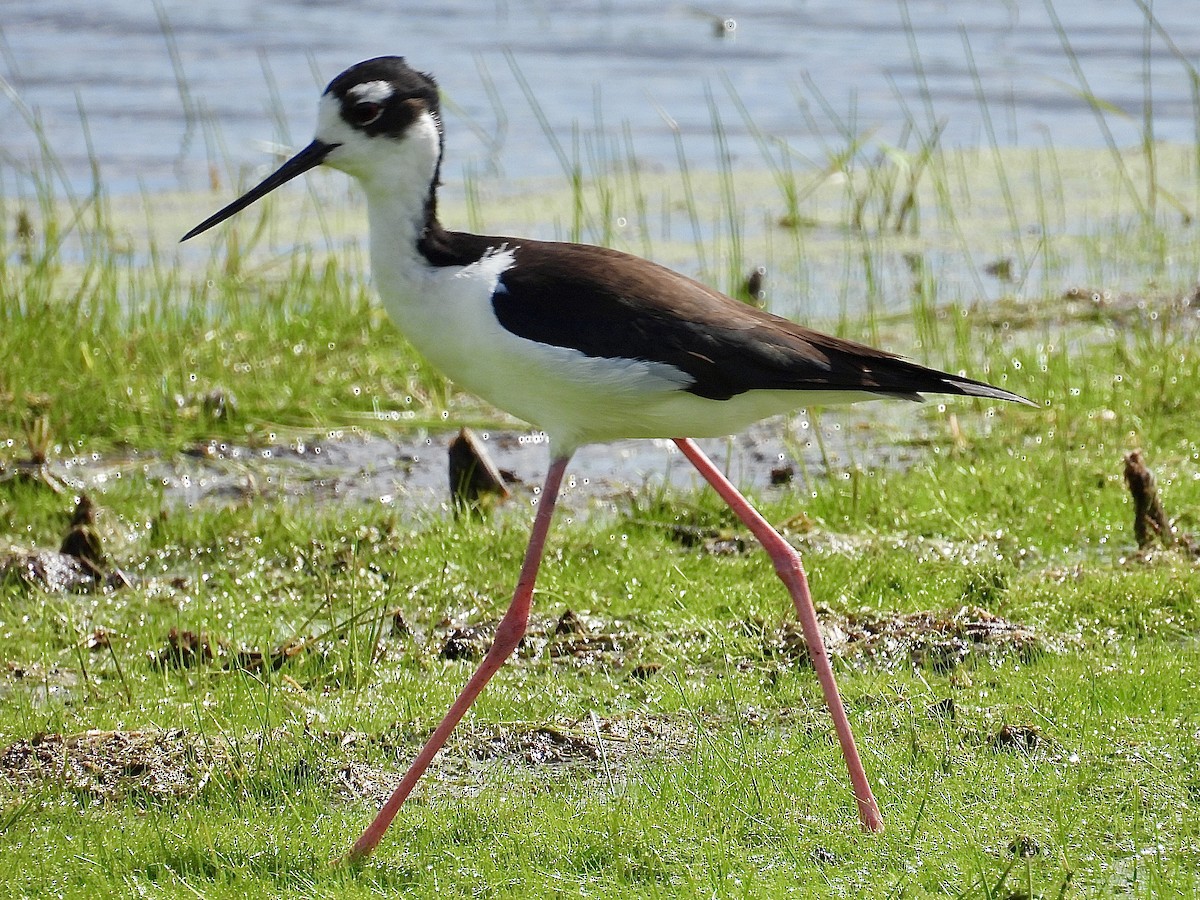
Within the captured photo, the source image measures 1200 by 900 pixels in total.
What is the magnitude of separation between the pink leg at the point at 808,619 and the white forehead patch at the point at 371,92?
106 centimetres

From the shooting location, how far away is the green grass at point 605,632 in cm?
337

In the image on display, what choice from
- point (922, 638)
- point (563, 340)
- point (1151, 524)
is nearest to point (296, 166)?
point (563, 340)

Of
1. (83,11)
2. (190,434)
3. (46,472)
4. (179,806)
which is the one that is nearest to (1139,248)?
(190,434)

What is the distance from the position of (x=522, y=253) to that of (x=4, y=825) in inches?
65.2

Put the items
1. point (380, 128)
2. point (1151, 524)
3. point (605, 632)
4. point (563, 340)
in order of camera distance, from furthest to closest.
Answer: point (1151, 524) < point (605, 632) < point (380, 128) < point (563, 340)

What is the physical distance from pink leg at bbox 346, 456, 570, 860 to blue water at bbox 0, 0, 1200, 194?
6223mm

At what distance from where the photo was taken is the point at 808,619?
3881 mm

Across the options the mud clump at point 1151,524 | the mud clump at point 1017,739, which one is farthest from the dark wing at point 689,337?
the mud clump at point 1151,524

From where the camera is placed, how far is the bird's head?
12.9 feet

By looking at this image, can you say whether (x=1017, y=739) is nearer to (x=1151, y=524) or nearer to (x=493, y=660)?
(x=493, y=660)

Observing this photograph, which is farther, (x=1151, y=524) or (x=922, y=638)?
(x=1151, y=524)

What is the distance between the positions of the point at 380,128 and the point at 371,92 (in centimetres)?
8

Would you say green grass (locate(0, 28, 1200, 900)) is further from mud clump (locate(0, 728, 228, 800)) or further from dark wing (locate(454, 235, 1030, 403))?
dark wing (locate(454, 235, 1030, 403))

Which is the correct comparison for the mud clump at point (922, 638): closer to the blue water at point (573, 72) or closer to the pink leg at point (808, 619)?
the pink leg at point (808, 619)
